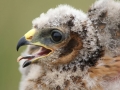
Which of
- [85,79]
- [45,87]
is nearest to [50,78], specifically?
[45,87]

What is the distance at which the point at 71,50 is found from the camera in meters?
1.71

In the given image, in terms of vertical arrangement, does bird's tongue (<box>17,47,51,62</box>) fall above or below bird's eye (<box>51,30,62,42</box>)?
below

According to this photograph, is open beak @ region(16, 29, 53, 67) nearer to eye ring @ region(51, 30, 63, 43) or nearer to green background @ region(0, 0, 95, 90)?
eye ring @ region(51, 30, 63, 43)

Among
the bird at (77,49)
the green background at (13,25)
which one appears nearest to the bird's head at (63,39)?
the bird at (77,49)

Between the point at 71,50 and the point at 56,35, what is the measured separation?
0.10m

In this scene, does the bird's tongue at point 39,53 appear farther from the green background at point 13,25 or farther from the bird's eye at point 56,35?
the green background at point 13,25

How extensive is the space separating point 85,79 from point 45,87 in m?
0.20

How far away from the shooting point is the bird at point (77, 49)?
167 centimetres

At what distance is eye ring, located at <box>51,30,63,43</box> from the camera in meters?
1.72

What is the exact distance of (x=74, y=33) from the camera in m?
1.71

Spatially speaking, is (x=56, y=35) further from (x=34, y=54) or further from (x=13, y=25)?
(x=13, y=25)

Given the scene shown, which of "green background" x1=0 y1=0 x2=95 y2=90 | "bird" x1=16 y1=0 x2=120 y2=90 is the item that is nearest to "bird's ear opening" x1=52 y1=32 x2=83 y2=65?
"bird" x1=16 y1=0 x2=120 y2=90

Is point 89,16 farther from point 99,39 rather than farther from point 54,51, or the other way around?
point 54,51

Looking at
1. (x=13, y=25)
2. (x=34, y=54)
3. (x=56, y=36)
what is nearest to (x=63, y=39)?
(x=56, y=36)
